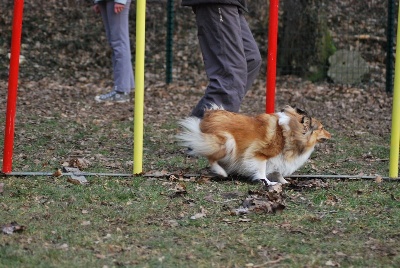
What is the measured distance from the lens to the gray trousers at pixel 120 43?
9320mm

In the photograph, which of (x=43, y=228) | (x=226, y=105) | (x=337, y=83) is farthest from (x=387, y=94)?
(x=43, y=228)

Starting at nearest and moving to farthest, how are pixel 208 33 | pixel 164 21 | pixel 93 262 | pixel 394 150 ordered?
1. pixel 93 262
2. pixel 394 150
3. pixel 208 33
4. pixel 164 21

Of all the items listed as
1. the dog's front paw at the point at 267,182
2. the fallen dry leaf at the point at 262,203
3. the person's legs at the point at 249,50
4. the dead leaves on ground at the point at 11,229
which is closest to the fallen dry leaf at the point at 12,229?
the dead leaves on ground at the point at 11,229

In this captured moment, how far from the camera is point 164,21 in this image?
1377 cm

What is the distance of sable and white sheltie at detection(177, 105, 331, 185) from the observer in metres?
5.46

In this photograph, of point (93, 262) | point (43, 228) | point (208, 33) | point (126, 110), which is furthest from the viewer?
point (126, 110)

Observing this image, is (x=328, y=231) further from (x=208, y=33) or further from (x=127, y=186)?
(x=208, y=33)

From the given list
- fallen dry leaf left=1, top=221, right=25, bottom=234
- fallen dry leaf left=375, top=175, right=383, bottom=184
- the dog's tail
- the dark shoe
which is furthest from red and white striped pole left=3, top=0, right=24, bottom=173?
the dark shoe

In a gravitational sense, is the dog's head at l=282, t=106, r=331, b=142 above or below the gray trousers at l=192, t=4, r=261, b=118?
below

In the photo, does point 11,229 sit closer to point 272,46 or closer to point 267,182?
point 267,182

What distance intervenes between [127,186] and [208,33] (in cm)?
164

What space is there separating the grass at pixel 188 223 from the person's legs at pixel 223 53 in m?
0.57

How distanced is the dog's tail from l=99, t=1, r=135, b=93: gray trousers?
3991mm

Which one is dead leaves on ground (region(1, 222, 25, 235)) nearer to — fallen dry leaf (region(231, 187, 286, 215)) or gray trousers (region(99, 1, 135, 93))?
fallen dry leaf (region(231, 187, 286, 215))
